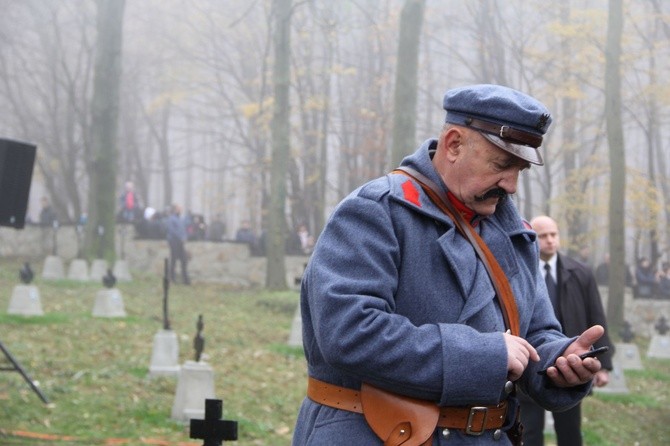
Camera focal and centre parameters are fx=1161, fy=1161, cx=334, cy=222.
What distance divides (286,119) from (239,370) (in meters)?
12.7

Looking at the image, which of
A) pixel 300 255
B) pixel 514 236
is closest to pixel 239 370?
pixel 514 236

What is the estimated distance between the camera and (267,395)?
1275 centimetres

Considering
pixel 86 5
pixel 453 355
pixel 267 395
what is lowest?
pixel 267 395

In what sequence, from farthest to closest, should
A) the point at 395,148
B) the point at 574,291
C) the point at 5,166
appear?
1. the point at 395,148
2. the point at 5,166
3. the point at 574,291

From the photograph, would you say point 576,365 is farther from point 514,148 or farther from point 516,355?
point 514,148

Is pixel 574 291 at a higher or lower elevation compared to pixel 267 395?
higher

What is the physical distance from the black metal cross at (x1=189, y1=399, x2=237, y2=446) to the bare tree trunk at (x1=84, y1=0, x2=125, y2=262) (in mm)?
21690

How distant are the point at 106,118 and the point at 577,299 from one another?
19.8 m

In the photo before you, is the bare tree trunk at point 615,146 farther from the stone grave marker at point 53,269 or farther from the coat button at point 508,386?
the coat button at point 508,386

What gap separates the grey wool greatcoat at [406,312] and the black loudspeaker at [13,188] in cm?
746

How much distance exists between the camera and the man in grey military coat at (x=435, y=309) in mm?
3191

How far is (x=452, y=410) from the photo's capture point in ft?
Result: 10.9

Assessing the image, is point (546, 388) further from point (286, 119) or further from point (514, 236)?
point (286, 119)

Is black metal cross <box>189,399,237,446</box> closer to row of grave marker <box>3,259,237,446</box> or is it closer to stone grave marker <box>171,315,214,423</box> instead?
row of grave marker <box>3,259,237,446</box>
